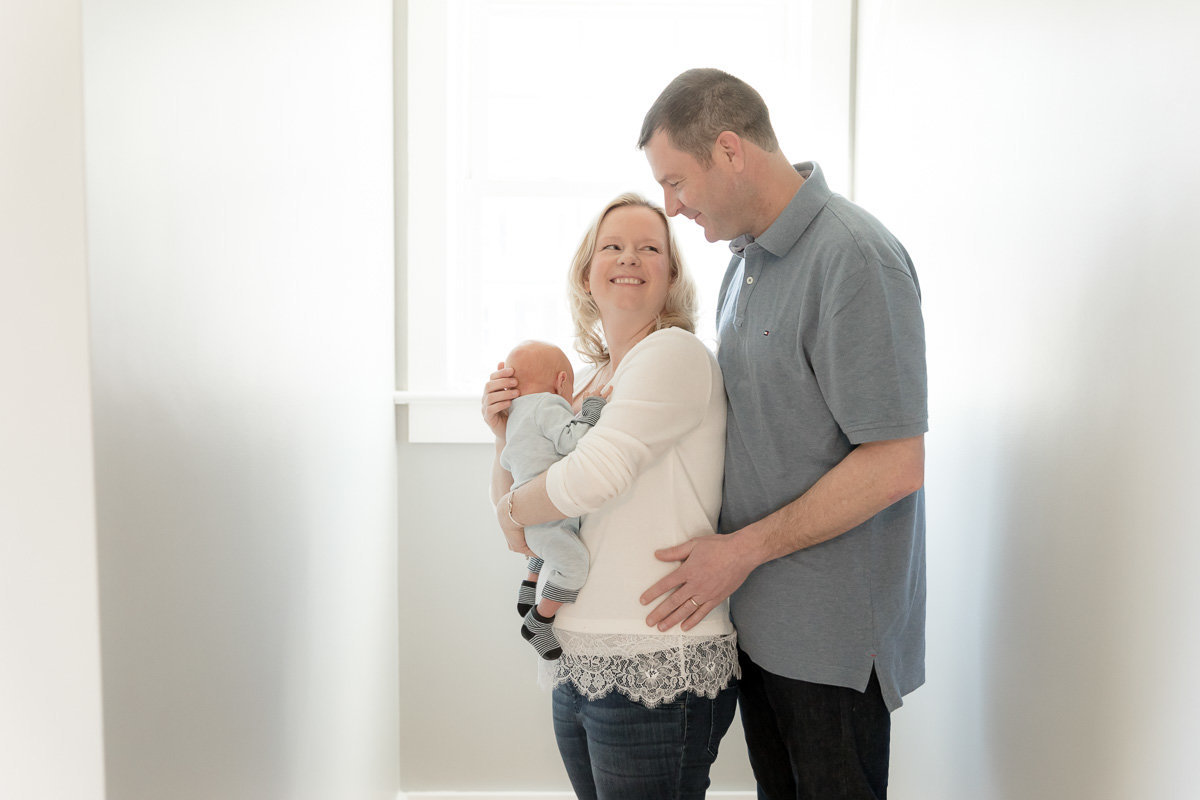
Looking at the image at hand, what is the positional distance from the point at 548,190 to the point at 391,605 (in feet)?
4.34

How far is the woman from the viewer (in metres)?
1.29

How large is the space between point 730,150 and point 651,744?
898mm

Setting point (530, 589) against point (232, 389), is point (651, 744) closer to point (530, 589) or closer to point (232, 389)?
point (530, 589)

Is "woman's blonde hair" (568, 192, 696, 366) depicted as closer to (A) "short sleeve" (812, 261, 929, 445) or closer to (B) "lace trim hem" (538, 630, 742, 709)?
(A) "short sleeve" (812, 261, 929, 445)

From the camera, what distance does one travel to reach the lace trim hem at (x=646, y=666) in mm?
1324

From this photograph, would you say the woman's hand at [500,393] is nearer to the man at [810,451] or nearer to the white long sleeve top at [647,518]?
the white long sleeve top at [647,518]

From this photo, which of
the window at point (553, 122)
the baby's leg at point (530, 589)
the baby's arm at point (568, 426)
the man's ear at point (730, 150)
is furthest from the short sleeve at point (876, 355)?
the window at point (553, 122)

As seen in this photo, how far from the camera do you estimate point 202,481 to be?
1.22 metres

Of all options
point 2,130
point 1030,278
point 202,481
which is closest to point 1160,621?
point 1030,278

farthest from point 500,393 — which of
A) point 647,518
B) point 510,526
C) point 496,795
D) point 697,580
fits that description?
point 496,795

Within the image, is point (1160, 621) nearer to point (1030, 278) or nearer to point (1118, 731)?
point (1118, 731)

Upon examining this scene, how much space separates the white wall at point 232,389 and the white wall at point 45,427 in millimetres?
20

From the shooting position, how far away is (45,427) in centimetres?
93

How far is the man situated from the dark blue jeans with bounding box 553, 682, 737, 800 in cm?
12
